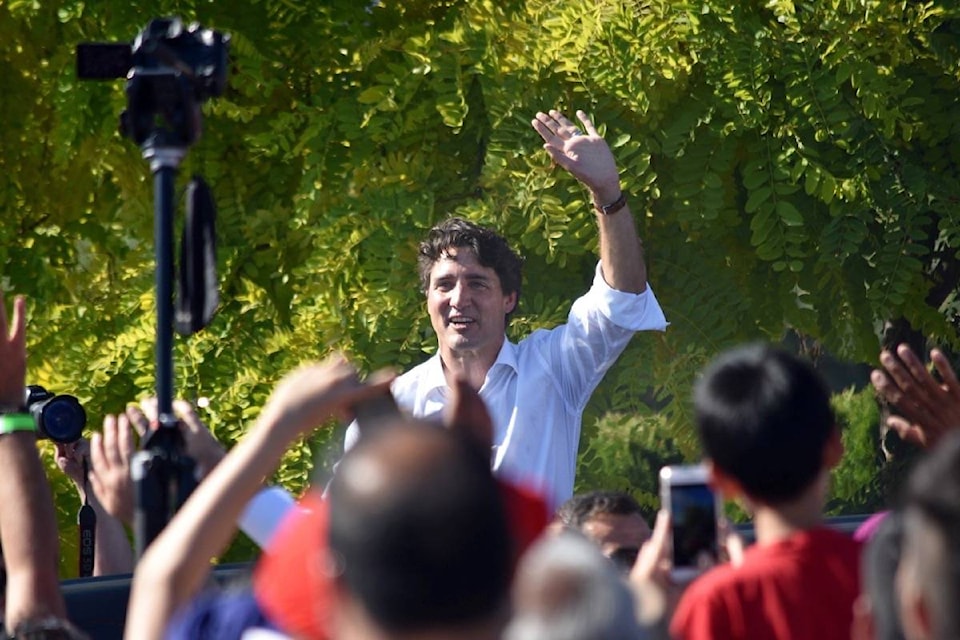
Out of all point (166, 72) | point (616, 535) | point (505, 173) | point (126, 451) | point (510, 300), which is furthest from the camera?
point (505, 173)

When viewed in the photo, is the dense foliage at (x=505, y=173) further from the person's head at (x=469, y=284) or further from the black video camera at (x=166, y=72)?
the black video camera at (x=166, y=72)

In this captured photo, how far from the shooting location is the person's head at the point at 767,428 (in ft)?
8.46

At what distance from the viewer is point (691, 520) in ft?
Answer: 8.64

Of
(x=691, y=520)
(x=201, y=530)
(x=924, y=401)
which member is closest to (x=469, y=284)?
(x=924, y=401)

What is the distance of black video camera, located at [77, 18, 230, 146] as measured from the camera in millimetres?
3586

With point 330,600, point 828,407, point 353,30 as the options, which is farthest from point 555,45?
point 330,600

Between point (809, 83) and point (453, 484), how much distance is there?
446 centimetres

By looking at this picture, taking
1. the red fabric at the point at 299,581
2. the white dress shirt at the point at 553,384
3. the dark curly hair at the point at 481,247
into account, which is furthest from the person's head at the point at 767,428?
the dark curly hair at the point at 481,247

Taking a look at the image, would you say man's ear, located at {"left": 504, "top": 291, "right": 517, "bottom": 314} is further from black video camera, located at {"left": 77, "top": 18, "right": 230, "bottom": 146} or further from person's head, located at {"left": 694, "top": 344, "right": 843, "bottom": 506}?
person's head, located at {"left": 694, "top": 344, "right": 843, "bottom": 506}

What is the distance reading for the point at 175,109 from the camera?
3580 mm

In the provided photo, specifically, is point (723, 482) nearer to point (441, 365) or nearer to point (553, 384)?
point (553, 384)

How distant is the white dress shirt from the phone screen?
195 centimetres

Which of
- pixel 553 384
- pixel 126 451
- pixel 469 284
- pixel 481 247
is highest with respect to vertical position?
pixel 481 247

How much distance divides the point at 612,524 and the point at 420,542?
7.08 ft
